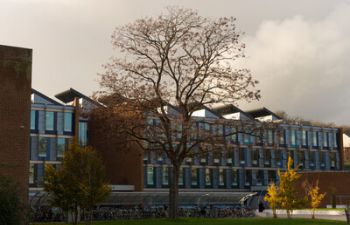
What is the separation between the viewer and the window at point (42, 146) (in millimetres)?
64250

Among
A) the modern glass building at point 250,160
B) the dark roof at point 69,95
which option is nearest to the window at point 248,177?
the modern glass building at point 250,160

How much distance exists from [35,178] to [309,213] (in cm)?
2924

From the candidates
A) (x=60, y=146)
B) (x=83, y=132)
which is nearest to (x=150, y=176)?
(x=83, y=132)

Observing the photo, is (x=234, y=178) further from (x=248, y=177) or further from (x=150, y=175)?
(x=150, y=175)

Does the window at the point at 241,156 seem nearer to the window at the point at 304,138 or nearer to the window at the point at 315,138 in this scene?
the window at the point at 304,138

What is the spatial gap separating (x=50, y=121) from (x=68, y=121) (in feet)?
7.04

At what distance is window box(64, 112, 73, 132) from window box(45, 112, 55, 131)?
56.6 inches

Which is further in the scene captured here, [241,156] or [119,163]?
[241,156]

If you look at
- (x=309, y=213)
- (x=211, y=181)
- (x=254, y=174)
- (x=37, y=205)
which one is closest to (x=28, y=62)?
(x=37, y=205)

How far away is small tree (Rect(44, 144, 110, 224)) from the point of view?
35062 mm

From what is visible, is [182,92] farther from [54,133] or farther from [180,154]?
[54,133]

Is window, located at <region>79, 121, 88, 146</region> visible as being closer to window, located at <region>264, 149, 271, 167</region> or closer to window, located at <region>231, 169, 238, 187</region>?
window, located at <region>231, 169, 238, 187</region>

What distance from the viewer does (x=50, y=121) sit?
65.2m

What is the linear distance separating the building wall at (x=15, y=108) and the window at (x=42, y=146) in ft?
118
